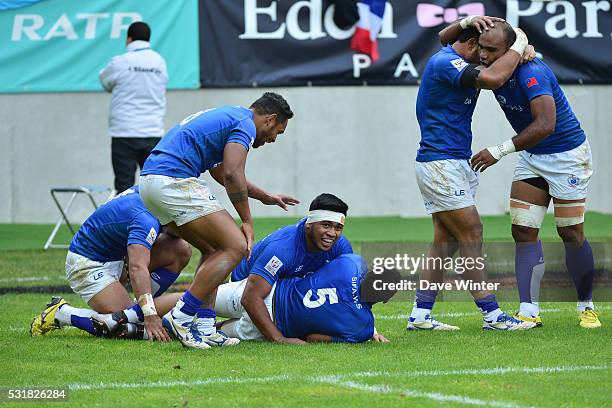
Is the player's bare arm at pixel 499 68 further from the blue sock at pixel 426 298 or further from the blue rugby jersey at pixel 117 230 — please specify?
the blue rugby jersey at pixel 117 230

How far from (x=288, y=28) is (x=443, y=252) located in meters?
8.02

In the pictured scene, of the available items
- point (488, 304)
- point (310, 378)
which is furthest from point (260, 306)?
point (488, 304)

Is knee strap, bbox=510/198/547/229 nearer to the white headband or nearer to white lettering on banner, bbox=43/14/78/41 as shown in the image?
the white headband

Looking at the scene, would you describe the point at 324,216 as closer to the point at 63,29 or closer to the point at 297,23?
the point at 297,23

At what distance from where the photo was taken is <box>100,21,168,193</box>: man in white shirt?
41.0ft

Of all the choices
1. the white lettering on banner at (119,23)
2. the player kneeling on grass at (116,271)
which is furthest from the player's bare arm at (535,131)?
the white lettering on banner at (119,23)

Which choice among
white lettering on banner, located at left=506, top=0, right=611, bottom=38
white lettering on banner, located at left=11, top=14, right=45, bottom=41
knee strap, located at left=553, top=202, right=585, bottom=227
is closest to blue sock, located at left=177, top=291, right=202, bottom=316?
knee strap, located at left=553, top=202, right=585, bottom=227

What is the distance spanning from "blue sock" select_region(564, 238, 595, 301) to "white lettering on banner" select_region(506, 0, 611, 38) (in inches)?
318

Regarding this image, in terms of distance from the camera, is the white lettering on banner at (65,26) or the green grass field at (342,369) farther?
the white lettering on banner at (65,26)

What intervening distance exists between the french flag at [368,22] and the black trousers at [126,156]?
12.6 ft

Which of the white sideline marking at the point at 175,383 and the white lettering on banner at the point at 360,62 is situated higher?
the white lettering on banner at the point at 360,62

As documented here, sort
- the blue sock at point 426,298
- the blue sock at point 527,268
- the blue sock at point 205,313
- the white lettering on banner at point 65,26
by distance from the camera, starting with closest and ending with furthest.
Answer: the blue sock at point 205,313, the blue sock at point 426,298, the blue sock at point 527,268, the white lettering on banner at point 65,26

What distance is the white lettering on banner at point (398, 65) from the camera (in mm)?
15461

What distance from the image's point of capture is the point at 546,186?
7.96m
